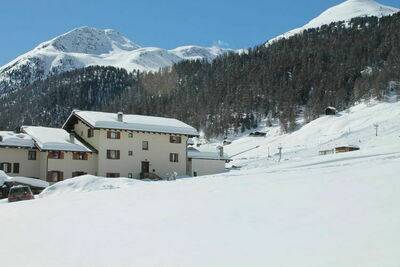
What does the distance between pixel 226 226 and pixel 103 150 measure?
44.3 m

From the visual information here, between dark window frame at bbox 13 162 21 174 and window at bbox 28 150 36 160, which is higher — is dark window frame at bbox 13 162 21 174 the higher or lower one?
the lower one

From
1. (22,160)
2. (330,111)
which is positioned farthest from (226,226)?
(330,111)

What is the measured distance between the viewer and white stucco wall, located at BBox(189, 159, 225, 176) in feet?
210

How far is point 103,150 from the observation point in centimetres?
5722

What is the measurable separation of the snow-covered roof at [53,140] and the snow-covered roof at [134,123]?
98.3 inches

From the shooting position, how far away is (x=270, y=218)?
1448 cm

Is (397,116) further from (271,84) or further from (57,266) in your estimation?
(57,266)

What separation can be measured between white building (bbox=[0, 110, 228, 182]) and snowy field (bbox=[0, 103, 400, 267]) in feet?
107

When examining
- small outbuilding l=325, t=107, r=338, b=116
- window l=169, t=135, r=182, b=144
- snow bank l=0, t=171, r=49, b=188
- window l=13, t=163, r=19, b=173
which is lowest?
snow bank l=0, t=171, r=49, b=188

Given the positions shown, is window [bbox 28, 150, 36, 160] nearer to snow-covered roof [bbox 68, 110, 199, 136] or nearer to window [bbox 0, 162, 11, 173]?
window [bbox 0, 162, 11, 173]

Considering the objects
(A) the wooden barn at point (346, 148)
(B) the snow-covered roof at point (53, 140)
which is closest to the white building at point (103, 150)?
(B) the snow-covered roof at point (53, 140)

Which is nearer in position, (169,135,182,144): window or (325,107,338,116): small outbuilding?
(169,135,182,144): window

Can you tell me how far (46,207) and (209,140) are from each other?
144 m

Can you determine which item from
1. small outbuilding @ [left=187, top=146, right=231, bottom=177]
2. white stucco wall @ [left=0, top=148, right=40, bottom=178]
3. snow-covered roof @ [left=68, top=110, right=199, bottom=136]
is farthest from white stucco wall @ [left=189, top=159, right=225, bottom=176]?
white stucco wall @ [left=0, top=148, right=40, bottom=178]
